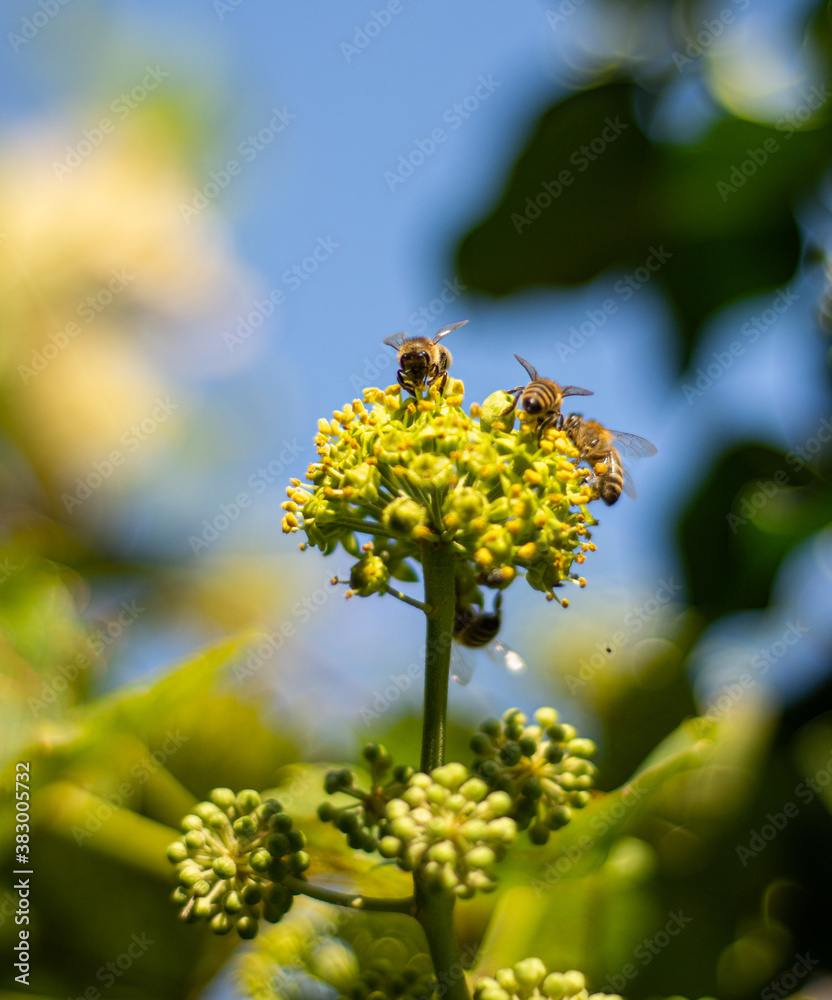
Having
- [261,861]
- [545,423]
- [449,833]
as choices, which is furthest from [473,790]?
[545,423]

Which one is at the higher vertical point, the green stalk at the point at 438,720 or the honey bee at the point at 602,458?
the honey bee at the point at 602,458

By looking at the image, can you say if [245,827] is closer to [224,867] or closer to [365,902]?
[224,867]

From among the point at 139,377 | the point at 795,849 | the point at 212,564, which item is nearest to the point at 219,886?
the point at 795,849

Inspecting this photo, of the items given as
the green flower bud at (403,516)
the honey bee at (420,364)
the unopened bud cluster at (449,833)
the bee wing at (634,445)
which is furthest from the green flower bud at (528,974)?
the bee wing at (634,445)

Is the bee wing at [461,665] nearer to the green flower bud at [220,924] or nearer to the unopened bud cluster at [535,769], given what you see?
the unopened bud cluster at [535,769]

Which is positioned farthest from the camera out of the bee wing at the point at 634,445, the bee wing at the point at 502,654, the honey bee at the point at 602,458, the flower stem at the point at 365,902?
the bee wing at the point at 634,445

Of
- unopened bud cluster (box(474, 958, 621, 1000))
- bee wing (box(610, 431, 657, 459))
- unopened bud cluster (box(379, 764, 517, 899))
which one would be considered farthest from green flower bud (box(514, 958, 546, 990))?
bee wing (box(610, 431, 657, 459))

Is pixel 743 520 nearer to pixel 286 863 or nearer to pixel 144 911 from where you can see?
pixel 286 863
